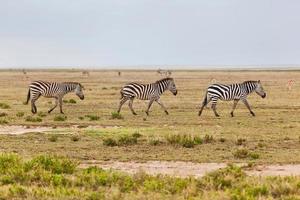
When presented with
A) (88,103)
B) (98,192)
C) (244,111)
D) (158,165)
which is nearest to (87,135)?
(158,165)

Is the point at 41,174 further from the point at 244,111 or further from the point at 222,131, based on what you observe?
the point at 244,111

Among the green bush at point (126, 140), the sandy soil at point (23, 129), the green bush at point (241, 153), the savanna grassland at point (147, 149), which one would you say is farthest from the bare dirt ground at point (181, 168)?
the sandy soil at point (23, 129)

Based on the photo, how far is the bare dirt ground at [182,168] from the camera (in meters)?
12.7

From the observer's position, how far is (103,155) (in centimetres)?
1527

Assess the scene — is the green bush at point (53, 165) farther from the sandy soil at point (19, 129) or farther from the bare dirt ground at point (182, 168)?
the sandy soil at point (19, 129)

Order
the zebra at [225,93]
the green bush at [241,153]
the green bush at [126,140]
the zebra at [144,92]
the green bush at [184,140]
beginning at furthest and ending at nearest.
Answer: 1. the zebra at [144,92]
2. the zebra at [225,93]
3. the green bush at [126,140]
4. the green bush at [184,140]
5. the green bush at [241,153]

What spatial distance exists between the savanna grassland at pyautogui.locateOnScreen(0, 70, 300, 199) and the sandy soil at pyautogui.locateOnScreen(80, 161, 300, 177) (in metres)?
0.53

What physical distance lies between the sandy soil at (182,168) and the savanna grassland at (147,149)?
535 millimetres

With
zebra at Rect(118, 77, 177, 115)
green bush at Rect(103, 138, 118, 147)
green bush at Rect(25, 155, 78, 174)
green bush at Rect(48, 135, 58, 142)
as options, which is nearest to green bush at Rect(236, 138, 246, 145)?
green bush at Rect(103, 138, 118, 147)

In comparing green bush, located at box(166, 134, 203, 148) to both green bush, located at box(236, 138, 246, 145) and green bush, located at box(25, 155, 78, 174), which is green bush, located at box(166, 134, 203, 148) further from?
green bush, located at box(25, 155, 78, 174)

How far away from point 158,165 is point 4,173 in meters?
3.69

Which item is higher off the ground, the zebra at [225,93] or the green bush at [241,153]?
the zebra at [225,93]

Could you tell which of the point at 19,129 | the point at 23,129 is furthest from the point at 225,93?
the point at 19,129

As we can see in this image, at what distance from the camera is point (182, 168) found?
1350 cm
